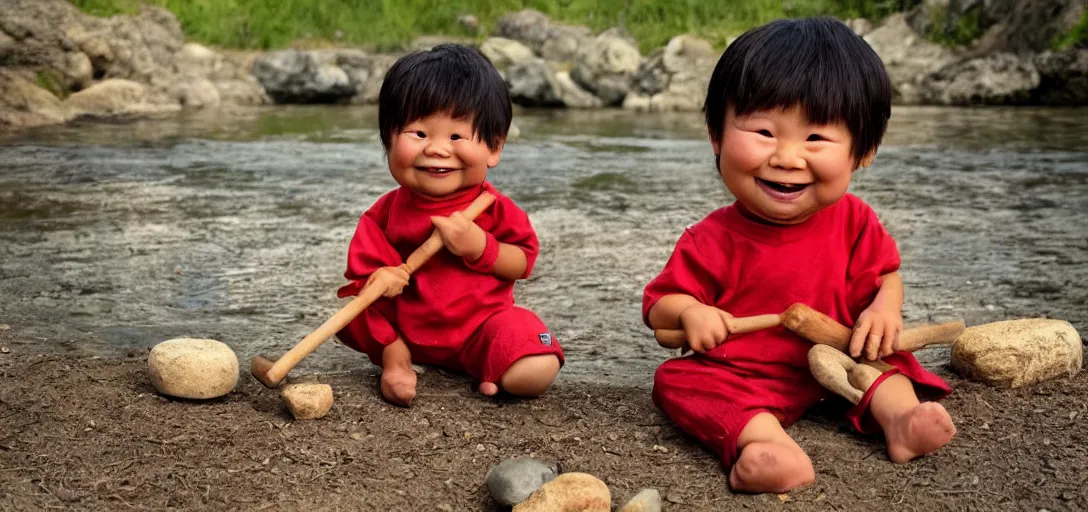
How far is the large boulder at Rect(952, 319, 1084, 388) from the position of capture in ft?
8.78

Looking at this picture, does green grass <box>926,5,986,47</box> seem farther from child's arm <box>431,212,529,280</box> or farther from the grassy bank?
child's arm <box>431,212,529,280</box>

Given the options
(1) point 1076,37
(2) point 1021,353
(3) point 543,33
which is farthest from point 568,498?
(3) point 543,33

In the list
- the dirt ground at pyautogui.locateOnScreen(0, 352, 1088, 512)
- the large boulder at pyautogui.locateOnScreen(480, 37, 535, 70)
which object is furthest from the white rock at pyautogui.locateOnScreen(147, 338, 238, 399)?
the large boulder at pyautogui.locateOnScreen(480, 37, 535, 70)

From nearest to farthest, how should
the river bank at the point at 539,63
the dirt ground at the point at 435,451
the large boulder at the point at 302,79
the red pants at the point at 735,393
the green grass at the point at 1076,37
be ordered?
the dirt ground at the point at 435,451
the red pants at the point at 735,393
the river bank at the point at 539,63
the green grass at the point at 1076,37
the large boulder at the point at 302,79

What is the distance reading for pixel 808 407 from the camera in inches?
100

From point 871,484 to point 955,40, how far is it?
13024 mm

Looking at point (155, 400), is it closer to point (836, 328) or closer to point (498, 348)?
point (498, 348)

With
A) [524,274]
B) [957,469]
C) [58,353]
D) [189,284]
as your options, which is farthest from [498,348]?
[189,284]

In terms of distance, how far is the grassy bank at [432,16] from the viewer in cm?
1503

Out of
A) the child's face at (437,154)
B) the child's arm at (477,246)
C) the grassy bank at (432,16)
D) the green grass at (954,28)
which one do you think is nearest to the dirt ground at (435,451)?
the child's arm at (477,246)

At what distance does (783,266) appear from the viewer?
8.05 ft

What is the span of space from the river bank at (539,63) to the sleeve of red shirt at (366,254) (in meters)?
8.25

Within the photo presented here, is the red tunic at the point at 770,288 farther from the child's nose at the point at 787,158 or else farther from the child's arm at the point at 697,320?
the child's nose at the point at 787,158

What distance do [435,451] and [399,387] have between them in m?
0.29
